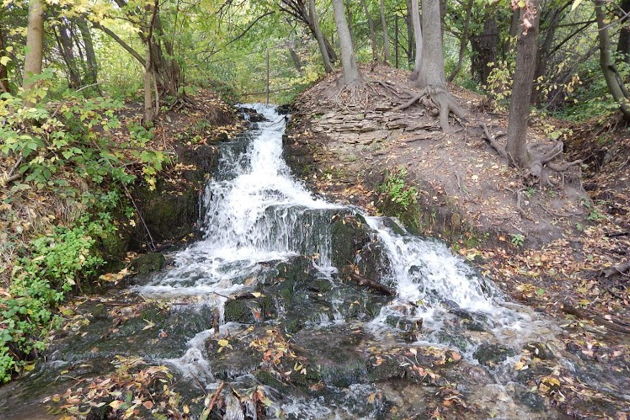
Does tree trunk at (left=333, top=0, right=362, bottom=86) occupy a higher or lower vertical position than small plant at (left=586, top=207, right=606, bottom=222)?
higher

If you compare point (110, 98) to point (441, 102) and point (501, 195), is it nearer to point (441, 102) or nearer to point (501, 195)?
point (501, 195)

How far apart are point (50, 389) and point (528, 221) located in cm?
777

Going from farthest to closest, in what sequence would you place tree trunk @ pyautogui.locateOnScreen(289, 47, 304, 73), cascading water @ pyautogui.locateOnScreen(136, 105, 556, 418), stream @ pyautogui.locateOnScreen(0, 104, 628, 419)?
tree trunk @ pyautogui.locateOnScreen(289, 47, 304, 73) < cascading water @ pyautogui.locateOnScreen(136, 105, 556, 418) < stream @ pyautogui.locateOnScreen(0, 104, 628, 419)

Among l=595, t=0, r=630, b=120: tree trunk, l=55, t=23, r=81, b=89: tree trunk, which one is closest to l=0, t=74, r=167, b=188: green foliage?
l=55, t=23, r=81, b=89: tree trunk

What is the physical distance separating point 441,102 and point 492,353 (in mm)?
6932

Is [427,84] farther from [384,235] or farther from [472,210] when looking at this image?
[384,235]

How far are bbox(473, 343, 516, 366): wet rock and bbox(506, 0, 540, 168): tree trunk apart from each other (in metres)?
4.48

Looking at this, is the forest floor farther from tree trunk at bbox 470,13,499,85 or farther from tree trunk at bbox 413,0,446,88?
tree trunk at bbox 470,13,499,85

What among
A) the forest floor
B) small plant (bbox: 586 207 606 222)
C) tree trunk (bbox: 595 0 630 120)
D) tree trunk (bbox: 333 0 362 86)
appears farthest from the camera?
tree trunk (bbox: 333 0 362 86)

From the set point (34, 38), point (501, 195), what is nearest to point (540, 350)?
point (501, 195)

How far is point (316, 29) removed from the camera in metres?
12.9

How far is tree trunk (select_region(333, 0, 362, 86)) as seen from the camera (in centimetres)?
1115

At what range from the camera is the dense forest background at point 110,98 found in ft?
16.8

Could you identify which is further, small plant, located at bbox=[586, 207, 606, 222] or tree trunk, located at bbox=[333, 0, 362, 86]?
tree trunk, located at bbox=[333, 0, 362, 86]
